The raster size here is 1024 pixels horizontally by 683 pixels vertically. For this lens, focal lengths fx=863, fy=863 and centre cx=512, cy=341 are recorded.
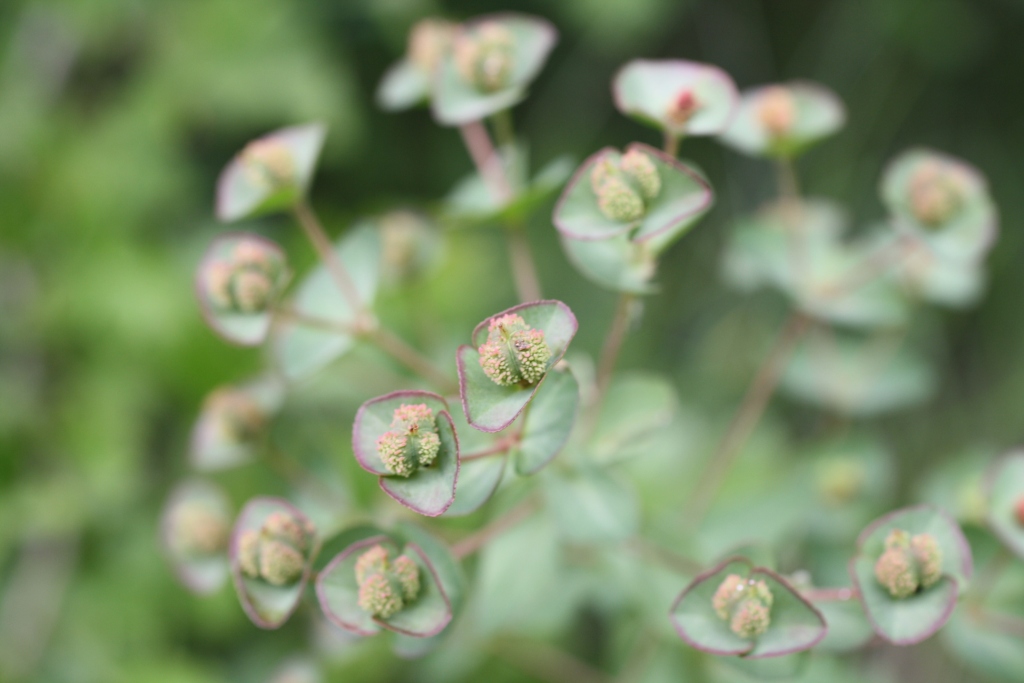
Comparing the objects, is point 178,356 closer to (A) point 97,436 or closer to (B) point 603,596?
(A) point 97,436

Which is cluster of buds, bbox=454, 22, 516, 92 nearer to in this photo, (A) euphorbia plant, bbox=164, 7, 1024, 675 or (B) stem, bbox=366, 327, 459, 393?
(A) euphorbia plant, bbox=164, 7, 1024, 675

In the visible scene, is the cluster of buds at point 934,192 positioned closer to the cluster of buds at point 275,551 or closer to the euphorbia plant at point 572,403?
the euphorbia plant at point 572,403

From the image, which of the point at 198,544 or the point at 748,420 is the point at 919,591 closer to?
the point at 748,420

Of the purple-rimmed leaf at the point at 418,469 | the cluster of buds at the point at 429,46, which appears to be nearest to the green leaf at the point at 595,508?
the purple-rimmed leaf at the point at 418,469

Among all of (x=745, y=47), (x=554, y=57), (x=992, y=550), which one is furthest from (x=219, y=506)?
(x=745, y=47)

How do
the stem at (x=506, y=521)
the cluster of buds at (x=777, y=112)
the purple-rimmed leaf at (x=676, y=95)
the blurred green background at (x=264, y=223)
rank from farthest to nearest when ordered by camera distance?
the blurred green background at (x=264, y=223)
the cluster of buds at (x=777, y=112)
the stem at (x=506, y=521)
the purple-rimmed leaf at (x=676, y=95)

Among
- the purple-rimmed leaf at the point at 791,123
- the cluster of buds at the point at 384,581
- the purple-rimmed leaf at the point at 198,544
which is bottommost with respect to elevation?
the purple-rimmed leaf at the point at 198,544

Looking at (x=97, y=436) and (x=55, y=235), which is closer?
(x=97, y=436)
